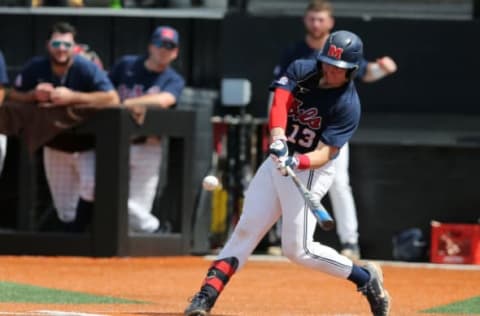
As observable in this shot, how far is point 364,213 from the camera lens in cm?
1271

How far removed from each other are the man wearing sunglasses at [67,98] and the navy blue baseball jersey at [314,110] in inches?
162

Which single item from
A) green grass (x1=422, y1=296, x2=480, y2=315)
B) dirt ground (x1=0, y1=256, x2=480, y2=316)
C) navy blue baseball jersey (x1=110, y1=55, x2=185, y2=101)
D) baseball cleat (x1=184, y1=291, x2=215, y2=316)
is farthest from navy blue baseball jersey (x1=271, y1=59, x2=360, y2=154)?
navy blue baseball jersey (x1=110, y1=55, x2=185, y2=101)

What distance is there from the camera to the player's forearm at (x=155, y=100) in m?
12.0

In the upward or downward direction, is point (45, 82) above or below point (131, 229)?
above

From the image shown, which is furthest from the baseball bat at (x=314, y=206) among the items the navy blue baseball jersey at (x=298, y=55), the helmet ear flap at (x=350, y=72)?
the navy blue baseball jersey at (x=298, y=55)

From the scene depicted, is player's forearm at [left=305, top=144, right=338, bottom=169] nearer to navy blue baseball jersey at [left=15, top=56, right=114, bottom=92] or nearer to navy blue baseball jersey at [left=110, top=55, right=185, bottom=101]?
navy blue baseball jersey at [left=15, top=56, right=114, bottom=92]

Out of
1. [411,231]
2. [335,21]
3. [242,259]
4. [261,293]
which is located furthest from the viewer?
[335,21]

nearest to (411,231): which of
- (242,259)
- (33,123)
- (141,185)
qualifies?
(141,185)

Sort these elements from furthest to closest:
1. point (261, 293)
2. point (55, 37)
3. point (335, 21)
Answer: point (335, 21), point (55, 37), point (261, 293)

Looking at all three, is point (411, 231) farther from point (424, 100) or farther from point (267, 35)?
point (267, 35)

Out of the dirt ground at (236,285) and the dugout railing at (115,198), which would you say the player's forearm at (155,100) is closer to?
the dugout railing at (115,198)

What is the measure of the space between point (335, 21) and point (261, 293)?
4146mm

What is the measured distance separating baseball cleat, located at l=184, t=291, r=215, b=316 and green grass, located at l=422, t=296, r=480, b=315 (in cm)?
185

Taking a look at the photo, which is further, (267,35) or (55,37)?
(267,35)
